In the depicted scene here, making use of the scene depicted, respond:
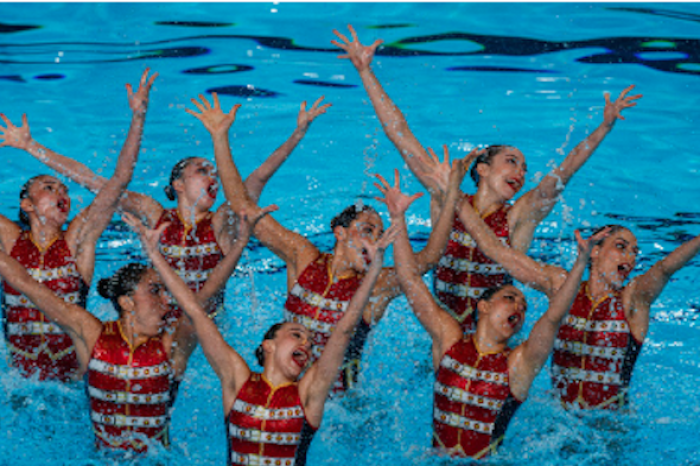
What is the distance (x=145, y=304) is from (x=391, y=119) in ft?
5.55

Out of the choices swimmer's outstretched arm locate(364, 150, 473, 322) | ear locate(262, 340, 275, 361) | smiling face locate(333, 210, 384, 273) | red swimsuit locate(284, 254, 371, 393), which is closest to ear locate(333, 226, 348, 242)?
smiling face locate(333, 210, 384, 273)

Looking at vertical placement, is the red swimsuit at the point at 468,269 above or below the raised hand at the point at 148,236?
above

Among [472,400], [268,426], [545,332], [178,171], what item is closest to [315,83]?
[178,171]

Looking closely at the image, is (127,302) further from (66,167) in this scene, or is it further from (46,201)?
(66,167)

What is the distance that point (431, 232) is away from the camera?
4812 millimetres

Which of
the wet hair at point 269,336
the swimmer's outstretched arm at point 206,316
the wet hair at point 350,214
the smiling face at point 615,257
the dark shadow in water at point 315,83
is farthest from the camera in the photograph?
the dark shadow in water at point 315,83

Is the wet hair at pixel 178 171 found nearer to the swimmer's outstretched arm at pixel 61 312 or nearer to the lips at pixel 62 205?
the lips at pixel 62 205

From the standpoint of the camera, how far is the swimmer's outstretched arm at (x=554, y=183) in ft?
16.7

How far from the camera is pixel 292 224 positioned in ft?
26.4

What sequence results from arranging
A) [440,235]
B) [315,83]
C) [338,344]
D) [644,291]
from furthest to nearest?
1. [315,83]
2. [644,291]
3. [440,235]
4. [338,344]

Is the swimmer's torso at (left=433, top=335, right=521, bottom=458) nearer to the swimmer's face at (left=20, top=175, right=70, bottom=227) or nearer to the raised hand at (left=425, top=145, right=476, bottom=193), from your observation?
the raised hand at (left=425, top=145, right=476, bottom=193)

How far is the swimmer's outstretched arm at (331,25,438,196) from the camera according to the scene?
5.04 meters

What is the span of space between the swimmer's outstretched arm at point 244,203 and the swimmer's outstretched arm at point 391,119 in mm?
695

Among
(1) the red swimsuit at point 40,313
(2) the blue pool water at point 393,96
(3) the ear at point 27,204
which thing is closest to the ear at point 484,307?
(2) the blue pool water at point 393,96
